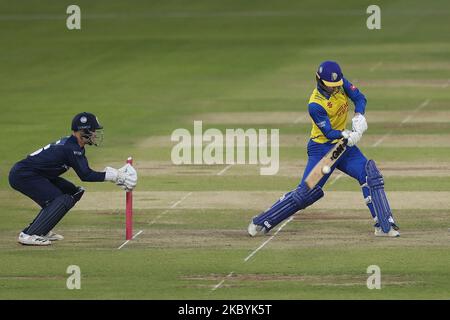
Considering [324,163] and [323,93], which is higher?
[323,93]

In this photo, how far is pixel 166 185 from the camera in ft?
78.5

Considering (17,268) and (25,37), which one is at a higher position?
(25,37)

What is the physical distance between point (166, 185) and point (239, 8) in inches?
1209

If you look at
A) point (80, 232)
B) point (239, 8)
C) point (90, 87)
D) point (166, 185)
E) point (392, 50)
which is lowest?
point (80, 232)

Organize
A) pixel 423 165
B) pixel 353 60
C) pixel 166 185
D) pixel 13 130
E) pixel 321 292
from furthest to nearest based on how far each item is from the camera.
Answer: pixel 353 60
pixel 13 130
pixel 423 165
pixel 166 185
pixel 321 292

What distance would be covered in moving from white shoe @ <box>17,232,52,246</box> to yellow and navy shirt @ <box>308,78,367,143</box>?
12.3 feet

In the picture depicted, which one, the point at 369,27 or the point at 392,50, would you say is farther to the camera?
the point at 369,27

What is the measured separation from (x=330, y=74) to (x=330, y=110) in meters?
0.58

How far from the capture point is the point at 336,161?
19375 mm

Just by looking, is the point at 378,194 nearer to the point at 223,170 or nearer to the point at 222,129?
the point at 223,170

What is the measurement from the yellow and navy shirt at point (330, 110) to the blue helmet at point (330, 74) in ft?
0.88

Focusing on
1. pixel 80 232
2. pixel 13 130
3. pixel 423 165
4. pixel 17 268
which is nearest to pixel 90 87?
pixel 13 130

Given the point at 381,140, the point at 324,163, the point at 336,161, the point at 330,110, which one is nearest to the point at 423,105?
the point at 381,140

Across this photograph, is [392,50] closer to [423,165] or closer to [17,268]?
[423,165]
